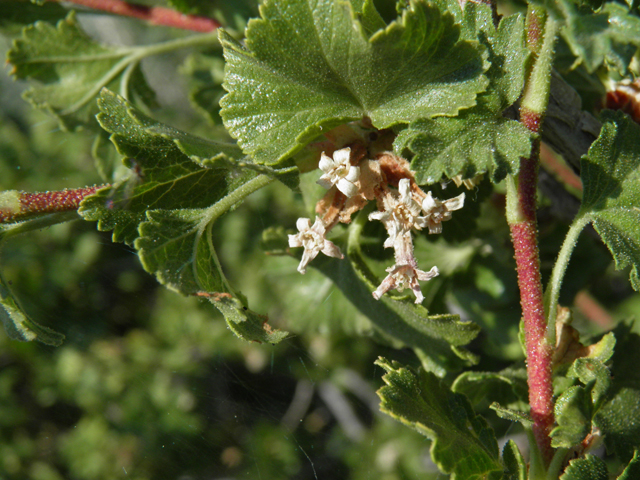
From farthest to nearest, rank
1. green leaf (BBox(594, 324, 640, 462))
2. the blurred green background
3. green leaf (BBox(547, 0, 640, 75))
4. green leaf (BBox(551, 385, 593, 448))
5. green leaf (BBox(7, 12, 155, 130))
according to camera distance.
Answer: the blurred green background
green leaf (BBox(7, 12, 155, 130))
green leaf (BBox(594, 324, 640, 462))
green leaf (BBox(551, 385, 593, 448))
green leaf (BBox(547, 0, 640, 75))

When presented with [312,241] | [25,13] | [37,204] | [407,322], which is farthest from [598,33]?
[25,13]

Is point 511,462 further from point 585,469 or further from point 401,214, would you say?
point 401,214

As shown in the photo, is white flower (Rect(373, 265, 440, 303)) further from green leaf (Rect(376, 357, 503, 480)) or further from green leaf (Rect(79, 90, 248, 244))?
green leaf (Rect(79, 90, 248, 244))

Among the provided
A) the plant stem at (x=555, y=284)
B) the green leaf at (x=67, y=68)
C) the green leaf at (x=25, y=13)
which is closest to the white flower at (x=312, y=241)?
the plant stem at (x=555, y=284)

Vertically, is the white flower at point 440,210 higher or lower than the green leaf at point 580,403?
higher

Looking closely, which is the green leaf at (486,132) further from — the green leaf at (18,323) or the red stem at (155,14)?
the red stem at (155,14)

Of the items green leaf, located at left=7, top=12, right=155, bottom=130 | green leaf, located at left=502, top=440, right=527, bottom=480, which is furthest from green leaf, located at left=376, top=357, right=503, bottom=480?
green leaf, located at left=7, top=12, right=155, bottom=130
